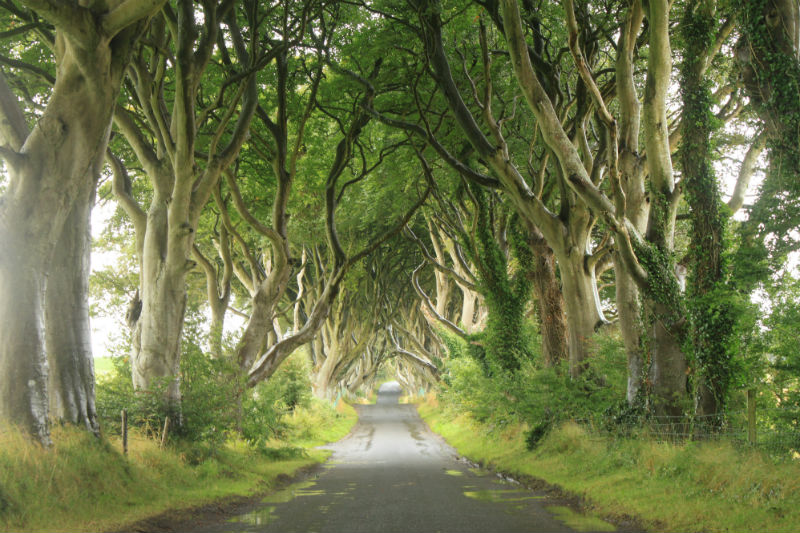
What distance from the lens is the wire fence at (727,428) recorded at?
820 centimetres

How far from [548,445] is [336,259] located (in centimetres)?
770

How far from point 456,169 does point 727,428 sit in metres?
7.87

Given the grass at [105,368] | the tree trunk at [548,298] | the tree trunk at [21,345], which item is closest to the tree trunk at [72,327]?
the tree trunk at [21,345]

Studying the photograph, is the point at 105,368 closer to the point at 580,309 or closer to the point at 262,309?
the point at 262,309

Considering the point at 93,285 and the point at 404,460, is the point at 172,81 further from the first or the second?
the point at 93,285

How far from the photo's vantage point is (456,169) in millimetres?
15234

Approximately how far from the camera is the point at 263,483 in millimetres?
13039

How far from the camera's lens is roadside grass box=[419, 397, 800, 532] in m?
7.17

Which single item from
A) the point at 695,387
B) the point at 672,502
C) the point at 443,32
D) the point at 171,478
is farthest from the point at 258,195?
the point at 672,502

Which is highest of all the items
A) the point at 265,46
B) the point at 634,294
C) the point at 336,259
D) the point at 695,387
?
the point at 265,46

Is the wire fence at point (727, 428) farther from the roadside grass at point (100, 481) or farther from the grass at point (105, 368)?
the grass at point (105, 368)

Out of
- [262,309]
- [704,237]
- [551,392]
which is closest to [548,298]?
[551,392]

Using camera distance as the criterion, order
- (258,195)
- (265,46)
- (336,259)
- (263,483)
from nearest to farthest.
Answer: (263,483)
(265,46)
(336,259)
(258,195)

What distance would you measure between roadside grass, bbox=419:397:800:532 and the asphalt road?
0.59m
